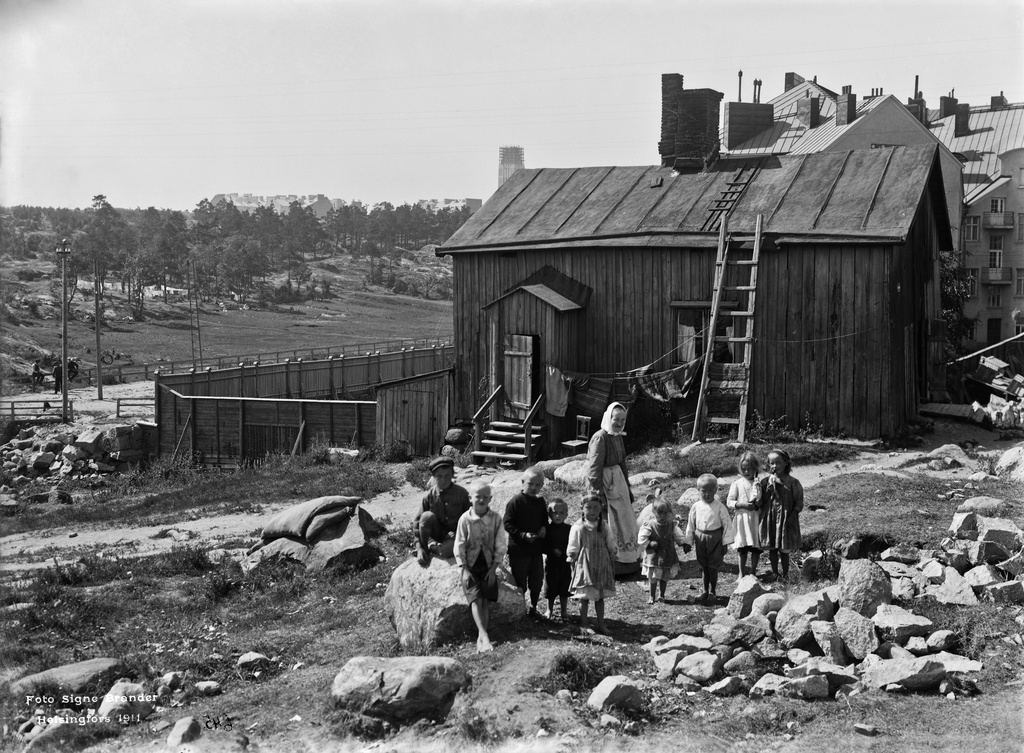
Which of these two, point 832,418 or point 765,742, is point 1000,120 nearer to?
point 832,418

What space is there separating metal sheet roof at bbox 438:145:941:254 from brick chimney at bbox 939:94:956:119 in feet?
134

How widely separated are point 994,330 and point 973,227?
5.78 metres

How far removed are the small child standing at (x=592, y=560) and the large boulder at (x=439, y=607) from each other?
2.11 feet

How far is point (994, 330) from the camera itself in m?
57.4

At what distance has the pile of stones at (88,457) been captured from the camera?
3066 centimetres

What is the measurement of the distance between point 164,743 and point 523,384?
16.5 metres

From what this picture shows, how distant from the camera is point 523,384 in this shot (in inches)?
979

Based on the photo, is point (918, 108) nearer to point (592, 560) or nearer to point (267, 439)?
point (267, 439)


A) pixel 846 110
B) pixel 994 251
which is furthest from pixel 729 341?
pixel 994 251

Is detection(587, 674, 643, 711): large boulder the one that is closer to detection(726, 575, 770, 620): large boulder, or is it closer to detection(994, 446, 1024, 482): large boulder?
detection(726, 575, 770, 620): large boulder

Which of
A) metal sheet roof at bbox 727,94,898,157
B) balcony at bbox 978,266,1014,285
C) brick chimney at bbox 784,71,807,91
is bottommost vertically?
balcony at bbox 978,266,1014,285

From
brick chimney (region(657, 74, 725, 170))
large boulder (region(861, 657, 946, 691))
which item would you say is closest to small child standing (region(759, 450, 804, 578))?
large boulder (region(861, 657, 946, 691))

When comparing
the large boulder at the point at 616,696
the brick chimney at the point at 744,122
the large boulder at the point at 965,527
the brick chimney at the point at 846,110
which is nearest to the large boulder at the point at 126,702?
the large boulder at the point at 616,696

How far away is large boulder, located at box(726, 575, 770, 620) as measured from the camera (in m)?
11.0
